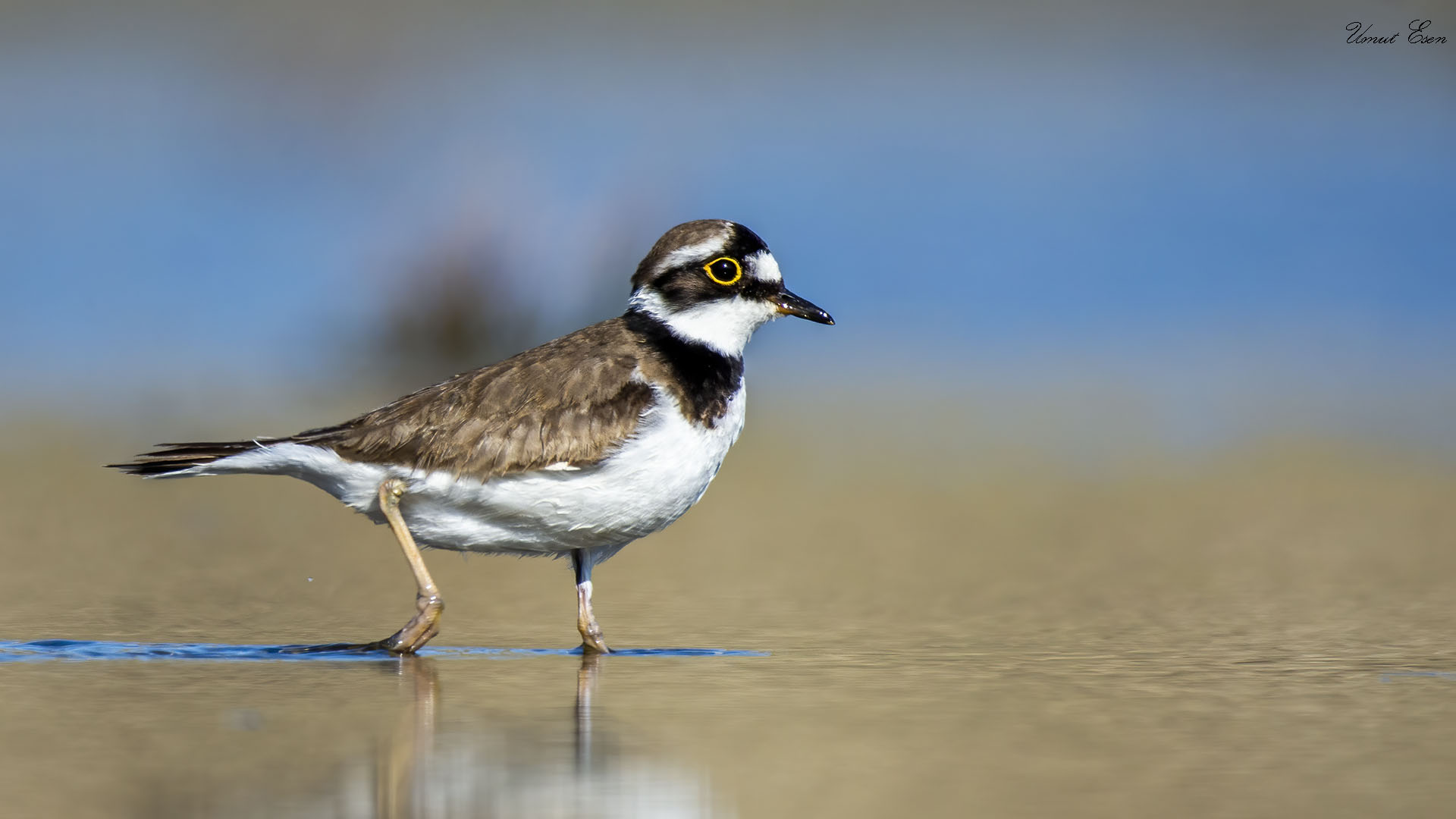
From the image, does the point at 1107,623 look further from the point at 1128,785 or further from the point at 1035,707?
the point at 1128,785

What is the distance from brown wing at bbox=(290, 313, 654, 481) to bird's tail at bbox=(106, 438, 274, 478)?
26 cm

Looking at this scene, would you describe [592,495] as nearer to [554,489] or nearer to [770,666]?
[554,489]

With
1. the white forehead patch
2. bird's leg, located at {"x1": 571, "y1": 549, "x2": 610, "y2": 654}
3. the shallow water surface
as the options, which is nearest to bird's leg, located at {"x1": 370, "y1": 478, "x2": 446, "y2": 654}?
the shallow water surface

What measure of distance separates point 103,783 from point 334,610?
380 cm

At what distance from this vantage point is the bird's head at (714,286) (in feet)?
26.1

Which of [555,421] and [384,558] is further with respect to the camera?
[384,558]

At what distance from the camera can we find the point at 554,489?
741cm

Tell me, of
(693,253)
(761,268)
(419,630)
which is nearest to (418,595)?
(419,630)

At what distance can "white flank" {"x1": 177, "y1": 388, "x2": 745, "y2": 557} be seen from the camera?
7383mm

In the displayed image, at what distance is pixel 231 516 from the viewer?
12.2m

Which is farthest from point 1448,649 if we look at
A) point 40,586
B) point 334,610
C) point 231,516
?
point 231,516

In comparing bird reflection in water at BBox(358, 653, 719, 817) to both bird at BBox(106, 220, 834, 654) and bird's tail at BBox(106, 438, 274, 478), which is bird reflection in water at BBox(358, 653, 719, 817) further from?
bird's tail at BBox(106, 438, 274, 478)

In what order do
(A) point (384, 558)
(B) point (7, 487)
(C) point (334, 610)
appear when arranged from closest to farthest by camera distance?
(C) point (334, 610), (A) point (384, 558), (B) point (7, 487)

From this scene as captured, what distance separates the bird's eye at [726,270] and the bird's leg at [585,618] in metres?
1.32
